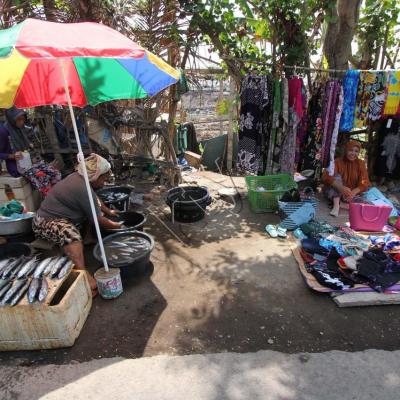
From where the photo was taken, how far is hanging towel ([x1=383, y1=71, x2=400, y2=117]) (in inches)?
200

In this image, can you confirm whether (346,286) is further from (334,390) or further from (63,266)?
(63,266)

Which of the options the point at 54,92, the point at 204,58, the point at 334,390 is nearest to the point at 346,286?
the point at 334,390

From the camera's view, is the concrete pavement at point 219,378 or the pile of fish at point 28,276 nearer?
the concrete pavement at point 219,378

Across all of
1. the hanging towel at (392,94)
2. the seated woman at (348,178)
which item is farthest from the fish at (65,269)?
the hanging towel at (392,94)

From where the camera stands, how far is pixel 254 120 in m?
5.51

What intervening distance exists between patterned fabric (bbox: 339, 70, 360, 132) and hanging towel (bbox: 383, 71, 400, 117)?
489 mm

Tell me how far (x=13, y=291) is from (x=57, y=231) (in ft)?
2.77

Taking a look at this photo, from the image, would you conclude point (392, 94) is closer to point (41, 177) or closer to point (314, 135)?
point (314, 135)

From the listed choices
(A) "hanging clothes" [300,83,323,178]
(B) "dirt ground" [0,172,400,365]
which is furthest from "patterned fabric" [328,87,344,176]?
(B) "dirt ground" [0,172,400,365]

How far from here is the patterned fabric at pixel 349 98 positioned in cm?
517

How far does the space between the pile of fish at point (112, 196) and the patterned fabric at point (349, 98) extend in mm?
3898

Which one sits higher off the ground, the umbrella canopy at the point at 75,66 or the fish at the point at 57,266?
the umbrella canopy at the point at 75,66

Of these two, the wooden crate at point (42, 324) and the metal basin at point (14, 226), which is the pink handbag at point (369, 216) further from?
the metal basin at point (14, 226)

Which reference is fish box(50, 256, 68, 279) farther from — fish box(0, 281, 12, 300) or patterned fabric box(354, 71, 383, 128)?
patterned fabric box(354, 71, 383, 128)
